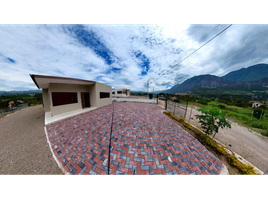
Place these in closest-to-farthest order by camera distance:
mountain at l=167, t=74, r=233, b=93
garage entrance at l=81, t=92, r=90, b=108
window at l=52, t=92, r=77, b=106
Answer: window at l=52, t=92, r=77, b=106 → garage entrance at l=81, t=92, r=90, b=108 → mountain at l=167, t=74, r=233, b=93

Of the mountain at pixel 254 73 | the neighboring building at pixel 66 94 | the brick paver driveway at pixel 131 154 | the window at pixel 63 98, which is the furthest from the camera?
the mountain at pixel 254 73

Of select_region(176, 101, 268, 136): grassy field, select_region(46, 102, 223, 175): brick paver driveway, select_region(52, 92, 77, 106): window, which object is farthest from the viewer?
select_region(176, 101, 268, 136): grassy field

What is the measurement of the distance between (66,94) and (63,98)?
419 millimetres

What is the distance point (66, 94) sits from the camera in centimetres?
683

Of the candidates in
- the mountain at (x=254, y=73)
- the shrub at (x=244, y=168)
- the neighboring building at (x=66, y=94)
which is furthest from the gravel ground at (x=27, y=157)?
the mountain at (x=254, y=73)

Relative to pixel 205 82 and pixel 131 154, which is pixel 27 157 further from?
pixel 205 82

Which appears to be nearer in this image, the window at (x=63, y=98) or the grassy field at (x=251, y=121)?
the window at (x=63, y=98)

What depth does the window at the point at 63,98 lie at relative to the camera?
241 inches

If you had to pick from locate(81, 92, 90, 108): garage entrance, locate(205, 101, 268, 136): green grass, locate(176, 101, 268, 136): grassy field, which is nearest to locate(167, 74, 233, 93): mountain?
locate(176, 101, 268, 136): grassy field

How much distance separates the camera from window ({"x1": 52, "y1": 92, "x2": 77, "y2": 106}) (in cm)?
611

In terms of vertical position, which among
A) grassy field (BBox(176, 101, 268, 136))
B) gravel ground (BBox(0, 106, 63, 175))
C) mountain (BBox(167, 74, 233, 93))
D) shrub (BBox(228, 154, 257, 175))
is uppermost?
mountain (BBox(167, 74, 233, 93))

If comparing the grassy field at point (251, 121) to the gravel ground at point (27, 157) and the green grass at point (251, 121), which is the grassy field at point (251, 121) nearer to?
the green grass at point (251, 121)

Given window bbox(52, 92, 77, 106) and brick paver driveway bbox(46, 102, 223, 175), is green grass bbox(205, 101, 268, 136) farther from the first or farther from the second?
window bbox(52, 92, 77, 106)
